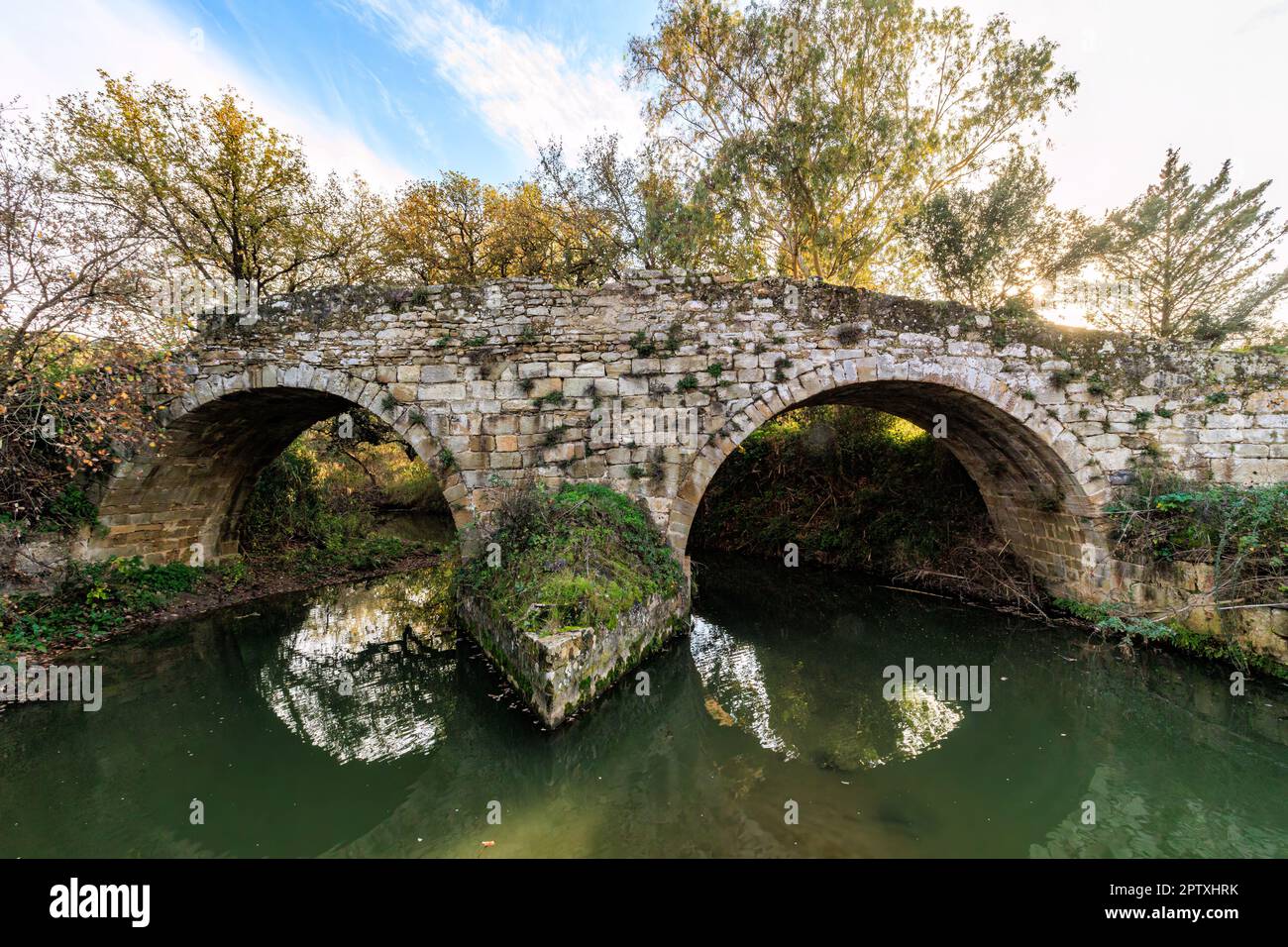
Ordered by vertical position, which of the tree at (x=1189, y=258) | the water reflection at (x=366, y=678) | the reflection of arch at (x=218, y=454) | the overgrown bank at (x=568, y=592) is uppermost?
the tree at (x=1189, y=258)

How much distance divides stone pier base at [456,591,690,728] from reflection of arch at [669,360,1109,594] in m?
1.46

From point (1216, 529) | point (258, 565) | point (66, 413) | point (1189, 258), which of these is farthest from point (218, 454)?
point (1189, 258)

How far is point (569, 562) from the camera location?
Answer: 16.9ft

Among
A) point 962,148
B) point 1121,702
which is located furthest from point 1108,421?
point 962,148

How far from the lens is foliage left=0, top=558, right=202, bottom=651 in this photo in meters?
5.88

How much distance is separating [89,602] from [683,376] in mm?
8037

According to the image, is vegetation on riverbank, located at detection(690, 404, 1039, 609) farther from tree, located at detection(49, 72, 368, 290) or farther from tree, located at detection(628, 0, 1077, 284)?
tree, located at detection(49, 72, 368, 290)

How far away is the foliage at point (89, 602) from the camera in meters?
5.88

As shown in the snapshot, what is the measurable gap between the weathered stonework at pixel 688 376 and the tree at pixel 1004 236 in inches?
187

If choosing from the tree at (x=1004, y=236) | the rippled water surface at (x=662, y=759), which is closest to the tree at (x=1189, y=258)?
the tree at (x=1004, y=236)

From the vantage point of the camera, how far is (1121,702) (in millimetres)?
4926

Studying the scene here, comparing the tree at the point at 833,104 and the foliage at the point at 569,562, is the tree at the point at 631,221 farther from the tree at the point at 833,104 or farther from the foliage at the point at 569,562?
the foliage at the point at 569,562

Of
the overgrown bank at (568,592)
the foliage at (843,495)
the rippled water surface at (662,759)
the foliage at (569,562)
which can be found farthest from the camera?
the foliage at (843,495)

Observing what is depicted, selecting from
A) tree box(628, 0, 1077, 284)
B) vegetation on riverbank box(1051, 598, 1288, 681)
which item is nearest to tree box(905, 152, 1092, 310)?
tree box(628, 0, 1077, 284)
